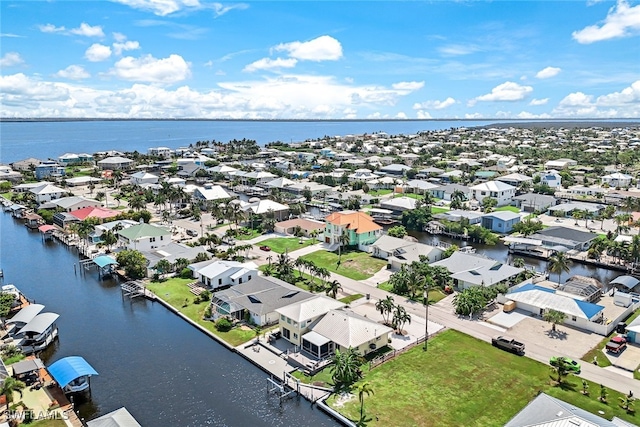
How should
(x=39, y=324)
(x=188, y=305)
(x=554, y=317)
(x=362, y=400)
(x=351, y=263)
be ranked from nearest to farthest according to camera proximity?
(x=362, y=400) < (x=39, y=324) < (x=554, y=317) < (x=188, y=305) < (x=351, y=263)

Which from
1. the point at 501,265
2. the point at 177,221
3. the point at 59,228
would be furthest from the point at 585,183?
the point at 59,228

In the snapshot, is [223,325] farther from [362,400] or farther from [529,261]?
[529,261]

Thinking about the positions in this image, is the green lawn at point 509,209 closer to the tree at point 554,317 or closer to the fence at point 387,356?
the tree at point 554,317

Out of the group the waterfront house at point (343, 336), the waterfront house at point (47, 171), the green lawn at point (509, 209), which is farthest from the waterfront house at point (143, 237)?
the waterfront house at point (47, 171)

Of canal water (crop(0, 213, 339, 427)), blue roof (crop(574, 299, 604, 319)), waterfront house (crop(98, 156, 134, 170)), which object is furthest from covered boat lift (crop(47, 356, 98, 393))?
waterfront house (crop(98, 156, 134, 170))

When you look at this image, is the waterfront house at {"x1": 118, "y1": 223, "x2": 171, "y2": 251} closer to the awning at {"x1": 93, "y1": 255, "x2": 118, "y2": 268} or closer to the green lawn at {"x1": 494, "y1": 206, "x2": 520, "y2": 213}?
the awning at {"x1": 93, "y1": 255, "x2": 118, "y2": 268}

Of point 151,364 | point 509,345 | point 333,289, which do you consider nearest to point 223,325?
point 151,364

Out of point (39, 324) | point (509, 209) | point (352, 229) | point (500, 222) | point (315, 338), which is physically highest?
point (352, 229)

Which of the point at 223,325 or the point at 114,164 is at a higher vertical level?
the point at 114,164

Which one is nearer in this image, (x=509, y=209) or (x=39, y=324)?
(x=39, y=324)
